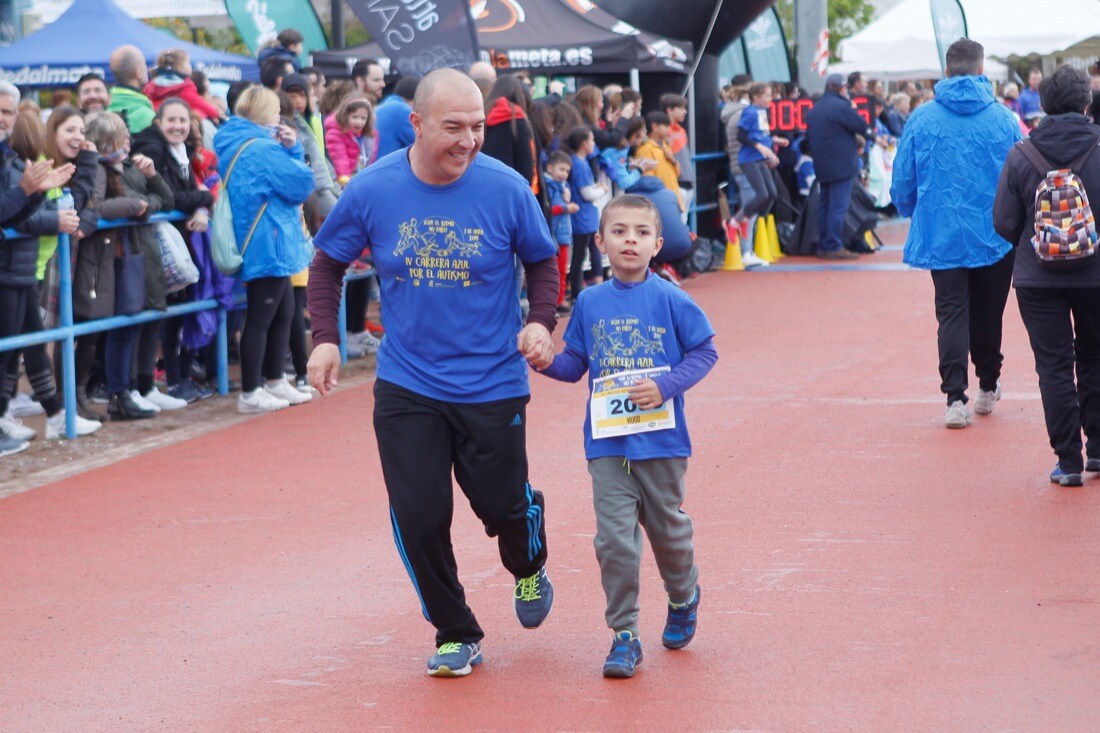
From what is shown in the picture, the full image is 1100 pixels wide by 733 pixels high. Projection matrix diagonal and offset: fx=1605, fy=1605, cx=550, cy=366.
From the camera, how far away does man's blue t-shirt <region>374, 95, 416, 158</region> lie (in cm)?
1062

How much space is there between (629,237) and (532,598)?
1.23m

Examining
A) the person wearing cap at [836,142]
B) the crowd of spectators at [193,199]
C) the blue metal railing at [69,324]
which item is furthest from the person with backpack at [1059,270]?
the person wearing cap at [836,142]

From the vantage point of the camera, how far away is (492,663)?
5.16 m

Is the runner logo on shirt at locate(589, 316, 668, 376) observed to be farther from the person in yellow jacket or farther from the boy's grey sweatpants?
the person in yellow jacket

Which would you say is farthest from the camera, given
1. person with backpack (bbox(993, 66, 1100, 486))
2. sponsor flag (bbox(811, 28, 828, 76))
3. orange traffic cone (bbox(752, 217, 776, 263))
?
sponsor flag (bbox(811, 28, 828, 76))

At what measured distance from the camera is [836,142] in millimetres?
17625

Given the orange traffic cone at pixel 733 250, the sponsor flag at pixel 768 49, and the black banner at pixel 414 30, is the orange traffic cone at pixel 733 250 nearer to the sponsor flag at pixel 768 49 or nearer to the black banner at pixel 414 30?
the black banner at pixel 414 30

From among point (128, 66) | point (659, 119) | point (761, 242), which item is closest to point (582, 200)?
point (659, 119)

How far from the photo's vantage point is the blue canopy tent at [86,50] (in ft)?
52.4

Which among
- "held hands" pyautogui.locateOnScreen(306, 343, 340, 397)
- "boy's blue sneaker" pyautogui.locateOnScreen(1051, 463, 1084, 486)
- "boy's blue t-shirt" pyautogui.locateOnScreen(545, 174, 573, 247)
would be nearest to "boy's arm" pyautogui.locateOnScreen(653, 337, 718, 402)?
"held hands" pyautogui.locateOnScreen(306, 343, 340, 397)

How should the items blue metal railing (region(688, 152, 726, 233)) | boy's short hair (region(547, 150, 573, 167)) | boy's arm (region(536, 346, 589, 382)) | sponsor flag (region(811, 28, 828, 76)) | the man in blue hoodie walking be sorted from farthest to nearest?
1. sponsor flag (region(811, 28, 828, 76))
2. blue metal railing (region(688, 152, 726, 233))
3. boy's short hair (region(547, 150, 573, 167))
4. the man in blue hoodie walking
5. boy's arm (region(536, 346, 589, 382))

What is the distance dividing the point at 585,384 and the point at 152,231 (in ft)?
9.79

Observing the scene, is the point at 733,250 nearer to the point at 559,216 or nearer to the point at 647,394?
the point at 559,216

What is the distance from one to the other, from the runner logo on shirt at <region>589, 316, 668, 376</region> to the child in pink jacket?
6.87 m
